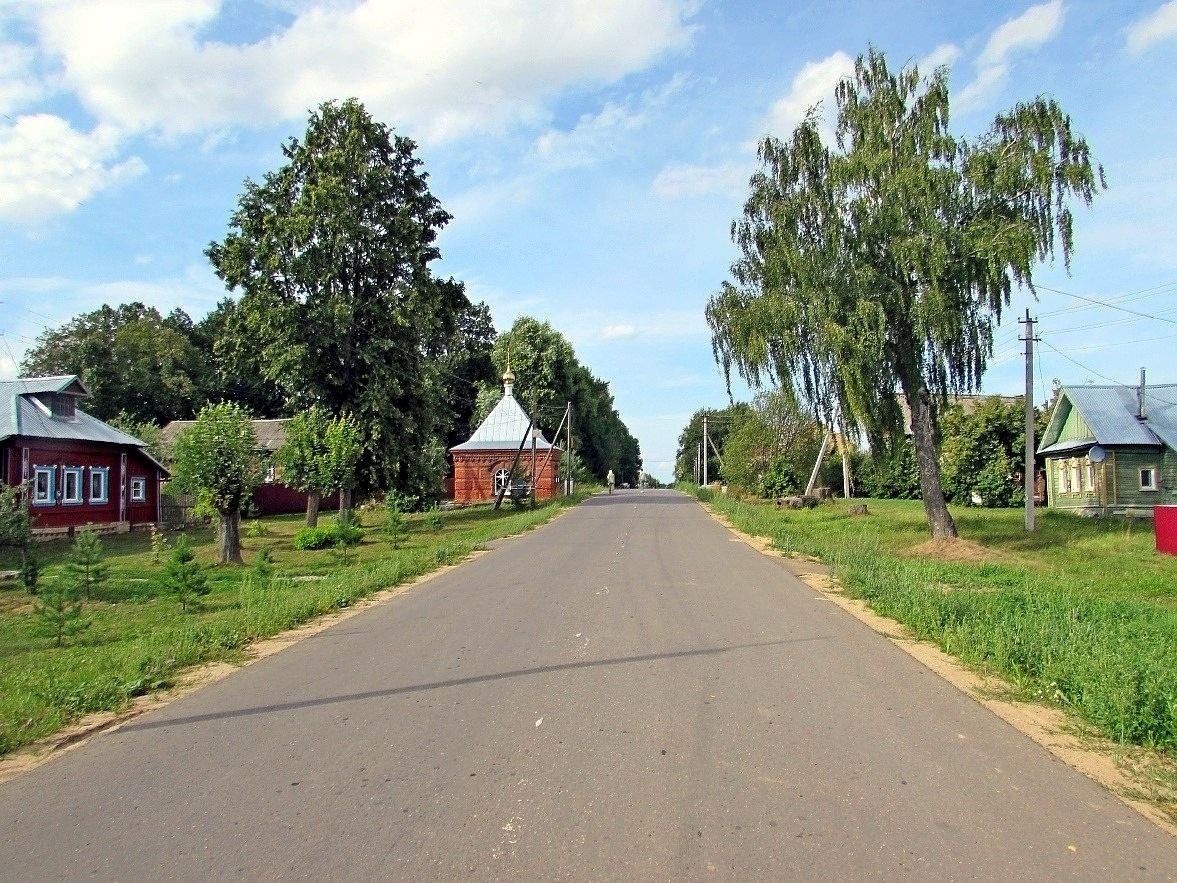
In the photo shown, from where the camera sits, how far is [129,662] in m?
8.91

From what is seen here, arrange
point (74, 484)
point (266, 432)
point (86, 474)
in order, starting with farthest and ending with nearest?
point (266, 432)
point (86, 474)
point (74, 484)

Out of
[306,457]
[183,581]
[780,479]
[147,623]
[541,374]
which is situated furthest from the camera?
[541,374]

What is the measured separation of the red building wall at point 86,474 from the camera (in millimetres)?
29686

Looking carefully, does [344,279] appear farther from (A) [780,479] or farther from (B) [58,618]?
(A) [780,479]

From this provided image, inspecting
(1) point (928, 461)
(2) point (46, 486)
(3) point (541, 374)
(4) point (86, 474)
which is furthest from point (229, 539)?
(3) point (541, 374)

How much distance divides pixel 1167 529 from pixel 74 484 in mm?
33945

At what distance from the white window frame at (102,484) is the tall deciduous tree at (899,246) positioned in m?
25.4

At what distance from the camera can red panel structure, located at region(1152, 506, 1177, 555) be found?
2003cm

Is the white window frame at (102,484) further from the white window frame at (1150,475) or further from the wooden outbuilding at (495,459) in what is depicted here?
the white window frame at (1150,475)

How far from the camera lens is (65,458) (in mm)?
32000

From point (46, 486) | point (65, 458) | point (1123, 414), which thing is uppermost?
point (1123, 414)

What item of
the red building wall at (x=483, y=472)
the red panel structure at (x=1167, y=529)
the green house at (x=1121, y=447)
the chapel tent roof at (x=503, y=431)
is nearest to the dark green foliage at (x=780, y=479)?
the green house at (x=1121, y=447)

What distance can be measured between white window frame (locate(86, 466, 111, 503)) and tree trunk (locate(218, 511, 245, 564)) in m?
15.8

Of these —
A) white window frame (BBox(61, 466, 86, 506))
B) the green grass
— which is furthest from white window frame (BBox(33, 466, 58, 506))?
the green grass
